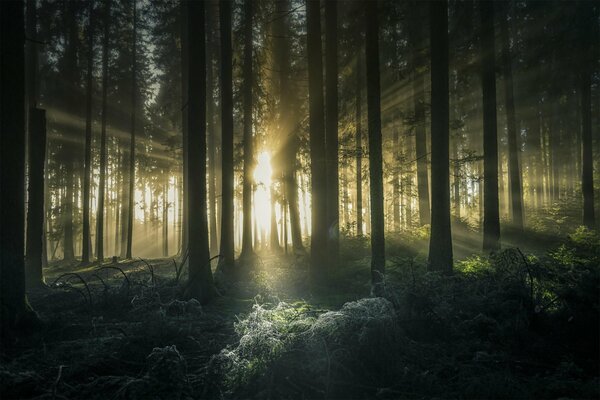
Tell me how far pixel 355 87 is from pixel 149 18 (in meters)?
13.3

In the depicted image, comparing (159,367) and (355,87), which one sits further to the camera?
(355,87)

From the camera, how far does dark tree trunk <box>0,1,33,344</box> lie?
6492 mm

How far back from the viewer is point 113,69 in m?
23.7

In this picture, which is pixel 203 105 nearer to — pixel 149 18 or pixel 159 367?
pixel 159 367

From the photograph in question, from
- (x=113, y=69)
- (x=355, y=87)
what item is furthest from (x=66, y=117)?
(x=355, y=87)

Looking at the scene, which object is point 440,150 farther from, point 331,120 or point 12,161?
point 12,161

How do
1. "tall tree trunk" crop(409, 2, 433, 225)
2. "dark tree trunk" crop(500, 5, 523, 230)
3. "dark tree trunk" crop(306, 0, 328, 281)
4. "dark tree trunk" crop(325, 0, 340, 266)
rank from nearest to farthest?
"dark tree trunk" crop(306, 0, 328, 281), "dark tree trunk" crop(325, 0, 340, 266), "tall tree trunk" crop(409, 2, 433, 225), "dark tree trunk" crop(500, 5, 523, 230)

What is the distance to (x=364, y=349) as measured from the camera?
4.88 metres

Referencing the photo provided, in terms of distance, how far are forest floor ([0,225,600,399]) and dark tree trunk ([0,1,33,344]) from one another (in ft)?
2.83

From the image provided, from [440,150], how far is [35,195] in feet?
38.6

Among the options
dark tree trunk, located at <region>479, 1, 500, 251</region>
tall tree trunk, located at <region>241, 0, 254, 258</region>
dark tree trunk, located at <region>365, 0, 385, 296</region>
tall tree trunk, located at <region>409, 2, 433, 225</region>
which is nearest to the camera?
dark tree trunk, located at <region>365, 0, 385, 296</region>

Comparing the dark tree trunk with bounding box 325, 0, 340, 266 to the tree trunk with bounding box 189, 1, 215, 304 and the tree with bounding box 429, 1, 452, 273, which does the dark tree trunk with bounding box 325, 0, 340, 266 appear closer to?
the tree with bounding box 429, 1, 452, 273

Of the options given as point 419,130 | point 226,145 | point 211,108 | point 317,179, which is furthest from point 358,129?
point 211,108

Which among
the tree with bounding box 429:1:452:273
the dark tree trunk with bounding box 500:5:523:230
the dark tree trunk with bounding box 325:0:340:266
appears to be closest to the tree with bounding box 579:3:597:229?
the dark tree trunk with bounding box 500:5:523:230
